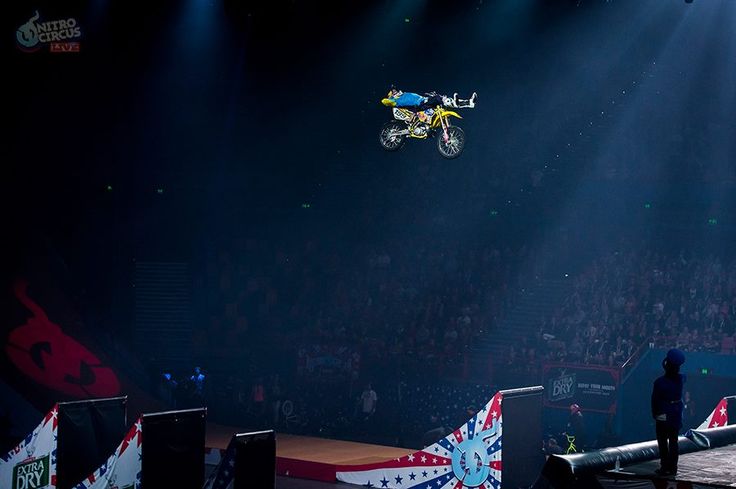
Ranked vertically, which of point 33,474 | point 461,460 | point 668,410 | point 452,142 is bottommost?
point 33,474

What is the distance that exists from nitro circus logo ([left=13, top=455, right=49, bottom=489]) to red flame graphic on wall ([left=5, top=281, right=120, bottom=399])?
12.2m

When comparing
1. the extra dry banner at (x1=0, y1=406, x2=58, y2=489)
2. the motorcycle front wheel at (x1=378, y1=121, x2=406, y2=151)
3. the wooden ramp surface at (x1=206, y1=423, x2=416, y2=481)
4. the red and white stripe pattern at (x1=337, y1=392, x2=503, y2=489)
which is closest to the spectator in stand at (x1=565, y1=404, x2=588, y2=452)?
the wooden ramp surface at (x1=206, y1=423, x2=416, y2=481)

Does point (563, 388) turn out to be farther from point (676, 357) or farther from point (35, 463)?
point (35, 463)

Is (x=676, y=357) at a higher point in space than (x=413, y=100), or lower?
lower

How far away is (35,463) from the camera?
13711mm

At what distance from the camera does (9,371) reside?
2503 centimetres

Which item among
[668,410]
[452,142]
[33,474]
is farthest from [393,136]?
[668,410]

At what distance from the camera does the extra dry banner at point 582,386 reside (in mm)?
22406

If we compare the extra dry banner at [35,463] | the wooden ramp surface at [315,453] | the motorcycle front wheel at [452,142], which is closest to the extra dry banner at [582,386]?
the wooden ramp surface at [315,453]

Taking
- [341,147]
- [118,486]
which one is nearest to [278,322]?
[341,147]

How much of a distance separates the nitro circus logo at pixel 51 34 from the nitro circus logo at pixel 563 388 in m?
16.4

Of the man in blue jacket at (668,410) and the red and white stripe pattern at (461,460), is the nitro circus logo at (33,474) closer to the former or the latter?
the red and white stripe pattern at (461,460)

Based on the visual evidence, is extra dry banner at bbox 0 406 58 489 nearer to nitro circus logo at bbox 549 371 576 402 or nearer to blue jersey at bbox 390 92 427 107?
blue jersey at bbox 390 92 427 107

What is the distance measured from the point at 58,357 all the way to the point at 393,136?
1159 centimetres
